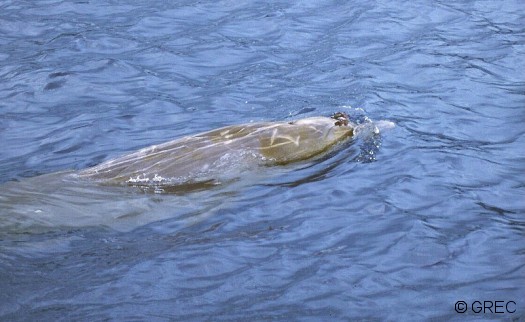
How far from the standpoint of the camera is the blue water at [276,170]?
5574mm

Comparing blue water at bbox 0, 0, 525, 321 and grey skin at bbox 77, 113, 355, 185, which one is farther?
grey skin at bbox 77, 113, 355, 185

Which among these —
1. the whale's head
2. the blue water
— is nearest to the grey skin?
the whale's head

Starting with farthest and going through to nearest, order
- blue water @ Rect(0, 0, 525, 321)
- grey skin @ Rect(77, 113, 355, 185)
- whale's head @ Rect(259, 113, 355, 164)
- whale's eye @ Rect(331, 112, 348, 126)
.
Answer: whale's eye @ Rect(331, 112, 348, 126)
whale's head @ Rect(259, 113, 355, 164)
grey skin @ Rect(77, 113, 355, 185)
blue water @ Rect(0, 0, 525, 321)

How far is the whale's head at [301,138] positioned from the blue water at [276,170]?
0.14 meters

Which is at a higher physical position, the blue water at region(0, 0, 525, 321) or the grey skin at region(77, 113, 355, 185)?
the grey skin at region(77, 113, 355, 185)

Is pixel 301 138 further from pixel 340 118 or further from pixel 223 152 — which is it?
pixel 223 152

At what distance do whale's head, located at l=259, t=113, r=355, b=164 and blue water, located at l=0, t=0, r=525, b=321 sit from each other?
14 cm

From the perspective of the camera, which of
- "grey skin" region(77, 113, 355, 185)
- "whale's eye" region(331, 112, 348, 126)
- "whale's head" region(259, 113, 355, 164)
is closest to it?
"grey skin" region(77, 113, 355, 185)

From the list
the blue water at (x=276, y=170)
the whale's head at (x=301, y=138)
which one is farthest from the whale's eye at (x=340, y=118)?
the blue water at (x=276, y=170)

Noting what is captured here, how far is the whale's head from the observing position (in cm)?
711

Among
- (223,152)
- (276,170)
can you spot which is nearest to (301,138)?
(276,170)

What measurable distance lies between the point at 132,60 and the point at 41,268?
3979 millimetres

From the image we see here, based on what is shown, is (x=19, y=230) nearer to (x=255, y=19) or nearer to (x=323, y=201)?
(x=323, y=201)

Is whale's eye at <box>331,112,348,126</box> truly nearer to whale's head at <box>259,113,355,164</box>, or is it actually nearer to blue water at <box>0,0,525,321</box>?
whale's head at <box>259,113,355,164</box>
